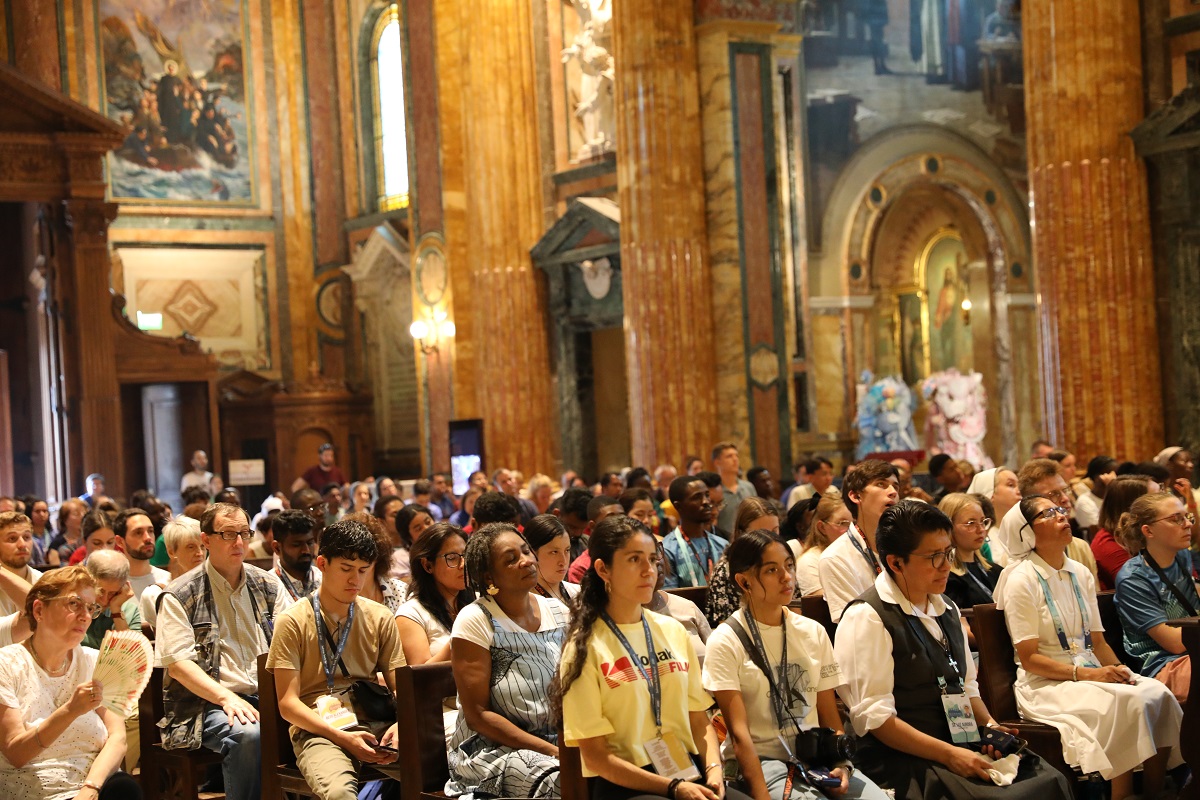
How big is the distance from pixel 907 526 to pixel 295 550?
300 centimetres

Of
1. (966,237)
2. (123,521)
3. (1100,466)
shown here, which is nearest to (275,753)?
(123,521)

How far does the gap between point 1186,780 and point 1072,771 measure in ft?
1.84

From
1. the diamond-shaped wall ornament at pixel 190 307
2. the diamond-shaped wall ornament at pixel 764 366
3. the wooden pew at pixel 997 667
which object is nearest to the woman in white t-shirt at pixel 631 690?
the wooden pew at pixel 997 667

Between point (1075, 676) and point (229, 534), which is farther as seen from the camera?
point (229, 534)

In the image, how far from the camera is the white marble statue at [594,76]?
18797 mm

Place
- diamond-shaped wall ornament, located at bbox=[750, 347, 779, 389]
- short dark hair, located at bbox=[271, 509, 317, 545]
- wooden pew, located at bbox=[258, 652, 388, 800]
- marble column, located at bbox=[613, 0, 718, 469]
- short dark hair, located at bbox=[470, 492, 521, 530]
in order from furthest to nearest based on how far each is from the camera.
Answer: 1. diamond-shaped wall ornament, located at bbox=[750, 347, 779, 389]
2. marble column, located at bbox=[613, 0, 718, 469]
3. short dark hair, located at bbox=[470, 492, 521, 530]
4. short dark hair, located at bbox=[271, 509, 317, 545]
5. wooden pew, located at bbox=[258, 652, 388, 800]

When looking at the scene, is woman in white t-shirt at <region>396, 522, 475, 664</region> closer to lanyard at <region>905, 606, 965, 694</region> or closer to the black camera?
the black camera

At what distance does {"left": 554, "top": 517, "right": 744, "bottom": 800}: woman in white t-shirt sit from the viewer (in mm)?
4684

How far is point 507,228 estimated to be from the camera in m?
19.8

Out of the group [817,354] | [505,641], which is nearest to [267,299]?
[817,354]

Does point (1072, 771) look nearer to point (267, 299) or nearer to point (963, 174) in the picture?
point (963, 174)

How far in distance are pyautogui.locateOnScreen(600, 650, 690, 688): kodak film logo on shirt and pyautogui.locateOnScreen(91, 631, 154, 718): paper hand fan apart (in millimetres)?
1771

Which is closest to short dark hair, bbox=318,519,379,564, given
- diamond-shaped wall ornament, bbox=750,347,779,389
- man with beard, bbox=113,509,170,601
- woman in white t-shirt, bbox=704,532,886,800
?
woman in white t-shirt, bbox=704,532,886,800

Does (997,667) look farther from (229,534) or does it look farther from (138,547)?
(138,547)
